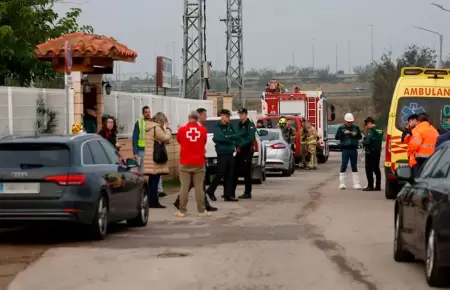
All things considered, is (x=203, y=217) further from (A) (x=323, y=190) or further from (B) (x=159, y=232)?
(A) (x=323, y=190)

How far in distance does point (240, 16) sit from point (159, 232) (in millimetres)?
41406

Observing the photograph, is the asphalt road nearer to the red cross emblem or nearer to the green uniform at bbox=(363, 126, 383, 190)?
the red cross emblem

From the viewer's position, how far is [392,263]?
12.0 m

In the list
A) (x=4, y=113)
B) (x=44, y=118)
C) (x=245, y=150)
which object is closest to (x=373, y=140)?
(x=245, y=150)

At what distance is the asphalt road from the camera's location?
10.7 m

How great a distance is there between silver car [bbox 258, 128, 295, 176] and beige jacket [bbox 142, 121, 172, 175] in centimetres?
1208

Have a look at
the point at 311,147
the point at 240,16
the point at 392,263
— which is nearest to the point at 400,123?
the point at 392,263

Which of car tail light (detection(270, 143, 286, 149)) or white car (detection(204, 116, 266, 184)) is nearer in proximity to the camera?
white car (detection(204, 116, 266, 184))

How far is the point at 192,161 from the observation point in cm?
1778

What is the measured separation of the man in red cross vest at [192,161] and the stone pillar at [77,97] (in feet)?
17.7

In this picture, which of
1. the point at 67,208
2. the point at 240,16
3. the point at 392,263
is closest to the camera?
the point at 392,263

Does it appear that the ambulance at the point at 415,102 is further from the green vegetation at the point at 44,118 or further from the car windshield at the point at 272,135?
the car windshield at the point at 272,135

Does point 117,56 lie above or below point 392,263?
above

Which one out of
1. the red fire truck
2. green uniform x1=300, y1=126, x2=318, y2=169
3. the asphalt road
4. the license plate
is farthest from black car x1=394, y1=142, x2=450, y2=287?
the red fire truck
